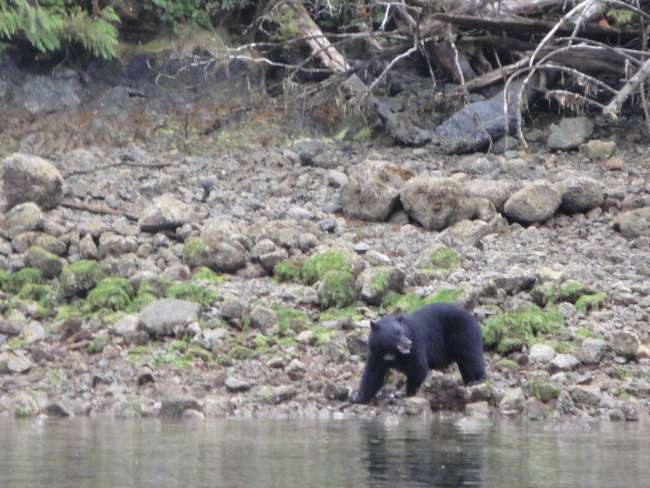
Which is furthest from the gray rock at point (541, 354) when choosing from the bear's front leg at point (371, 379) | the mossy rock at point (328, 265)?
the mossy rock at point (328, 265)

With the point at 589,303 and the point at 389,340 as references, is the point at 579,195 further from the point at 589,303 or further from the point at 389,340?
the point at 389,340

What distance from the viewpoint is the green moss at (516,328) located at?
11.7m

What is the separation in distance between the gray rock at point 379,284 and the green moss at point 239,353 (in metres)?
1.29

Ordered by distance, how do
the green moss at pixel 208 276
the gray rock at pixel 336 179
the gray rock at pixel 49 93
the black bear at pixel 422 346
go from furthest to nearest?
the gray rock at pixel 49 93, the gray rock at pixel 336 179, the green moss at pixel 208 276, the black bear at pixel 422 346

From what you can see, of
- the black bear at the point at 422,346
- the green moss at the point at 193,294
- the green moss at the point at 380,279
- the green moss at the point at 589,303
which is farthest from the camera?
the green moss at the point at 193,294

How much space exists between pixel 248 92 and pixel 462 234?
6.00 metres

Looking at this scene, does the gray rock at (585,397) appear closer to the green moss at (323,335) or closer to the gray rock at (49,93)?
the green moss at (323,335)

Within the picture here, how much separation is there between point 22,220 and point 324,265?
9.78 ft

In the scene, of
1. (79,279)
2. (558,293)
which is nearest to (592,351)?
(558,293)

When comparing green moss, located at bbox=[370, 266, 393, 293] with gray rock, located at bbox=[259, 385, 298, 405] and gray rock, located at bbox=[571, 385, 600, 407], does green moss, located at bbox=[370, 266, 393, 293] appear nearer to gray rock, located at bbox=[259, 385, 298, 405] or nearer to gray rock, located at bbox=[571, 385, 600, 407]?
gray rock, located at bbox=[259, 385, 298, 405]

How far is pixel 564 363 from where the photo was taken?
36.9 ft

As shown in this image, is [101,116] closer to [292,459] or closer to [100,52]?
[100,52]

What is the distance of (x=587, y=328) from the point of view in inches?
474

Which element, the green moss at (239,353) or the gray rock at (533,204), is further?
the gray rock at (533,204)
